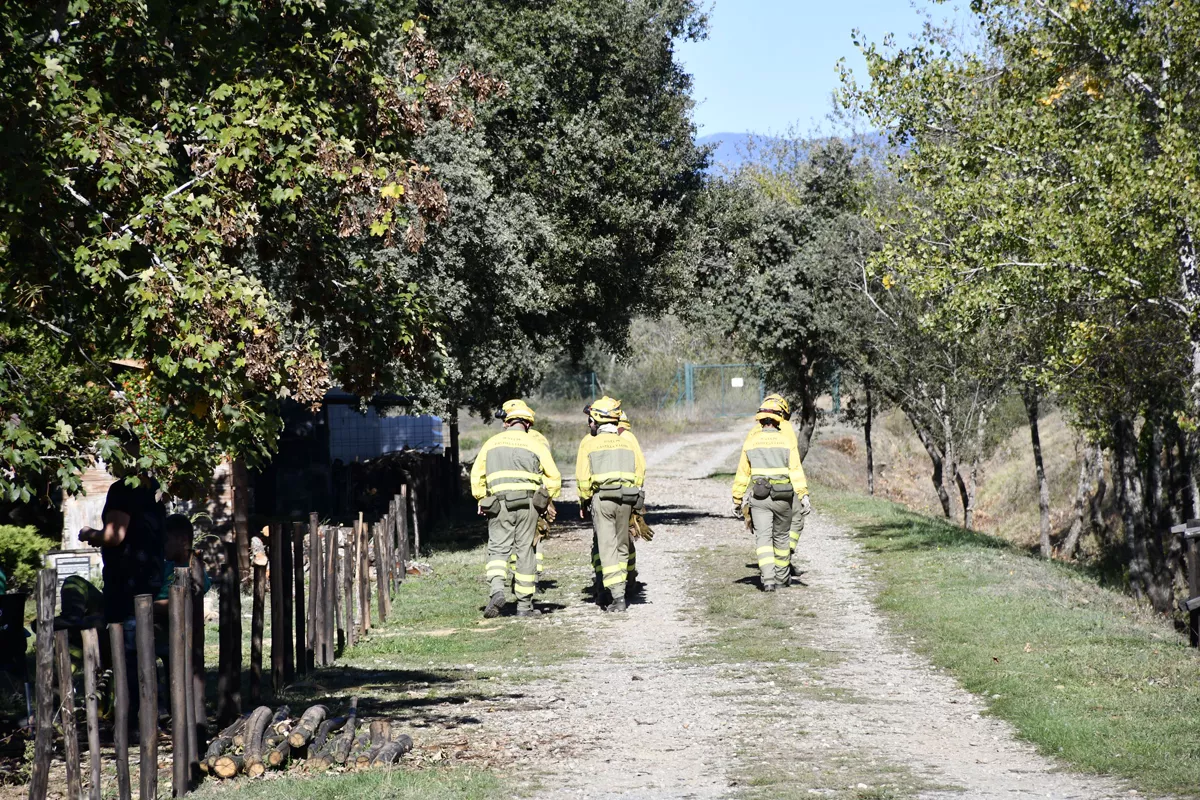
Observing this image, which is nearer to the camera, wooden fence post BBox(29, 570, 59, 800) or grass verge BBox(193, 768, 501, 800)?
wooden fence post BBox(29, 570, 59, 800)

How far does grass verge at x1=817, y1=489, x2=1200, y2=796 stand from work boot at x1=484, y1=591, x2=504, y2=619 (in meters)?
3.92

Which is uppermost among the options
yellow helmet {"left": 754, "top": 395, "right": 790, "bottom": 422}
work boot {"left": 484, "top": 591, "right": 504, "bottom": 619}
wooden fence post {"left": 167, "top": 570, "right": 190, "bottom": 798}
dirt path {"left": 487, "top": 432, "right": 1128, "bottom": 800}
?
yellow helmet {"left": 754, "top": 395, "right": 790, "bottom": 422}

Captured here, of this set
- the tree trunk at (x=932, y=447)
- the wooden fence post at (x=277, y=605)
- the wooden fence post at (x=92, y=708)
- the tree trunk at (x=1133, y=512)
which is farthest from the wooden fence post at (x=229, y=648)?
the tree trunk at (x=932, y=447)

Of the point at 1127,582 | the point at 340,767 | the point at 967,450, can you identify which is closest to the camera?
the point at 340,767

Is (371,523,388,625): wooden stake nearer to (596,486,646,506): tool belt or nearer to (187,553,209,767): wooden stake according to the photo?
(596,486,646,506): tool belt

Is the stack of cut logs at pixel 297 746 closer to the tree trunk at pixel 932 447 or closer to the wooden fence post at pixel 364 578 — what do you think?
the wooden fence post at pixel 364 578

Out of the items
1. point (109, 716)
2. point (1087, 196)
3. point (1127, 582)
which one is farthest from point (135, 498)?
point (1127, 582)

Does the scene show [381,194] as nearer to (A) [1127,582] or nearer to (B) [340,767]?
(B) [340,767]

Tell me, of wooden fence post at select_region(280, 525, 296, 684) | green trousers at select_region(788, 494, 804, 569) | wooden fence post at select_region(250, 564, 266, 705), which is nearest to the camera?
wooden fence post at select_region(250, 564, 266, 705)

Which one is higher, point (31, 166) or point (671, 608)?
point (31, 166)

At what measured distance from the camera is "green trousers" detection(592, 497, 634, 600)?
1327 cm

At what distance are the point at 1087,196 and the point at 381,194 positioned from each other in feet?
34.9

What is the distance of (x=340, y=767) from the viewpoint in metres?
7.30

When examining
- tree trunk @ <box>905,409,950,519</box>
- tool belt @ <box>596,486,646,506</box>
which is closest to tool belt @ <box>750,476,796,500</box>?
tool belt @ <box>596,486,646,506</box>
